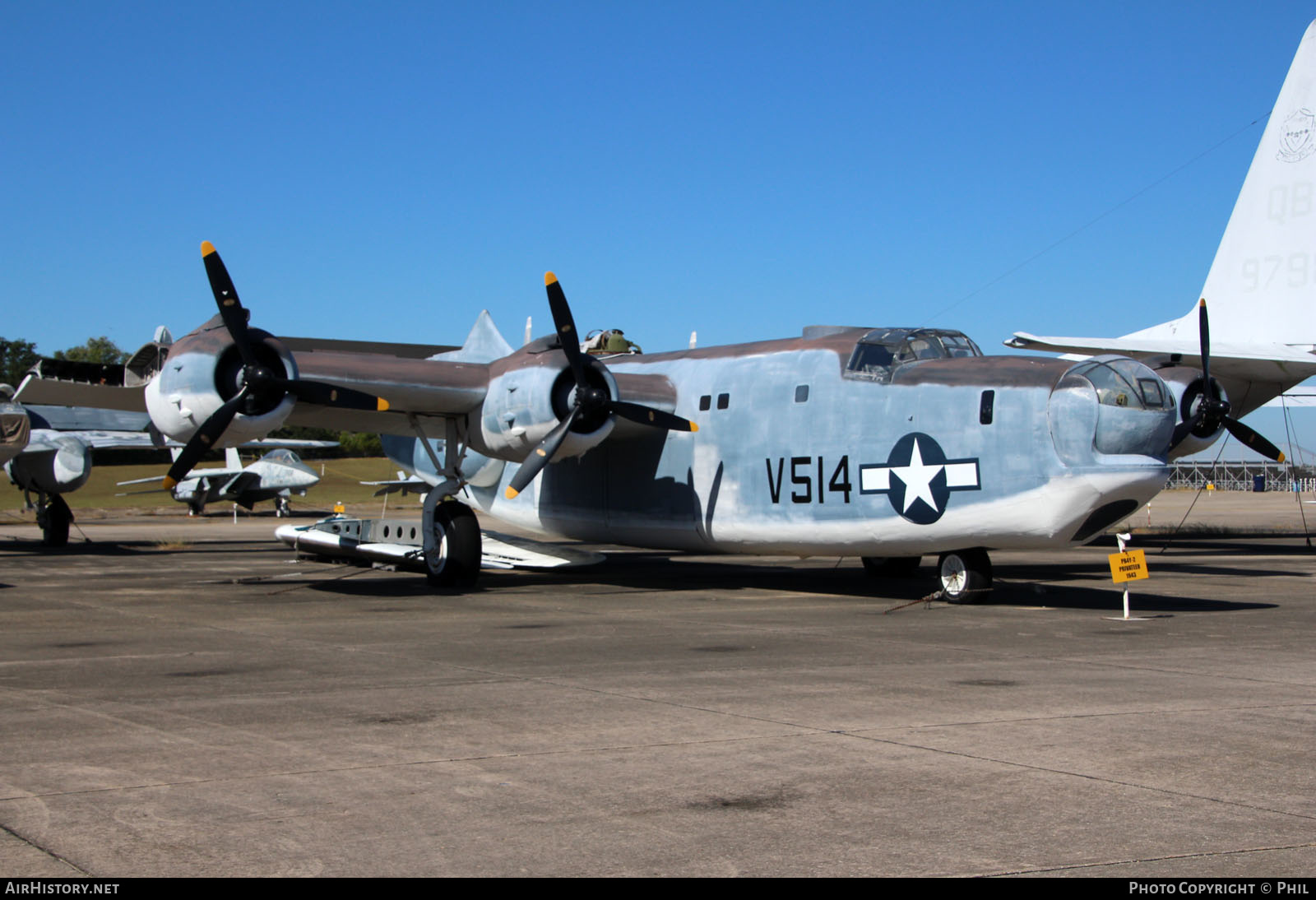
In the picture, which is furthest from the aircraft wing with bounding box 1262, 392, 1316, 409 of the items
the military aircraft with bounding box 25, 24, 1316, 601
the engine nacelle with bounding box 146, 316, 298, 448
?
the engine nacelle with bounding box 146, 316, 298, 448

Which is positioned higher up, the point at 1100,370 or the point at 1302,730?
the point at 1100,370

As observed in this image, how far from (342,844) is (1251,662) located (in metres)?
8.23

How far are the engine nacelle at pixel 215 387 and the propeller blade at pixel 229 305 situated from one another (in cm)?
24

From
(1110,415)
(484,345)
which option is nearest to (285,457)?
(484,345)

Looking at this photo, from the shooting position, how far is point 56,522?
1152 inches

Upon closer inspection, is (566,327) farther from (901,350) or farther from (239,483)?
(239,483)

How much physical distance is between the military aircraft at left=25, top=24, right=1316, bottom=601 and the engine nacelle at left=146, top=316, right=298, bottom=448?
27 mm

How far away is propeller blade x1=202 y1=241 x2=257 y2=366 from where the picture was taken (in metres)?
15.7

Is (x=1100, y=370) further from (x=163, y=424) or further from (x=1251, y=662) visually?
(x=163, y=424)

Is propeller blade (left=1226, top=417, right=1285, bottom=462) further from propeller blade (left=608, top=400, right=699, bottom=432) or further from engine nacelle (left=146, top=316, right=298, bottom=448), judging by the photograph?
engine nacelle (left=146, top=316, right=298, bottom=448)

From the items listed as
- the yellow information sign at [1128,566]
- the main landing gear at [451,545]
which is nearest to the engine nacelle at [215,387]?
the main landing gear at [451,545]

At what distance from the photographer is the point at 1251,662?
9992 millimetres

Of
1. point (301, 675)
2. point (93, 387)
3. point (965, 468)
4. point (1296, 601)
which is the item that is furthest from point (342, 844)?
point (93, 387)

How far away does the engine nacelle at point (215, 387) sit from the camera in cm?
1582
